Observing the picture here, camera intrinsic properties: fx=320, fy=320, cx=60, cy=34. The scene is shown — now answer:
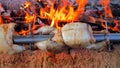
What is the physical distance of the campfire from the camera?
11.0ft

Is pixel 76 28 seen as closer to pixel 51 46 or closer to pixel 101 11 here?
pixel 51 46

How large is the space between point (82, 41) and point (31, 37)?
585mm

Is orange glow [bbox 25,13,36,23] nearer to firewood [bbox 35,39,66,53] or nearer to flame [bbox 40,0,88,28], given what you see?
flame [bbox 40,0,88,28]

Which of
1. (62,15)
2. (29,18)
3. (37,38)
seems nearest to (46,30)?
(37,38)

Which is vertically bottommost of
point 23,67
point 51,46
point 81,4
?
point 23,67

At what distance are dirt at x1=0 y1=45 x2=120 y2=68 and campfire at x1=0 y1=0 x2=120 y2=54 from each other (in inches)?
2.8

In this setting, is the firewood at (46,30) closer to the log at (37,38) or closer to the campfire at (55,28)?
the campfire at (55,28)

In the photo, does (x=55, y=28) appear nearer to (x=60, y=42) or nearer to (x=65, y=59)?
(x=60, y=42)

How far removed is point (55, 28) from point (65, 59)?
23.4 inches

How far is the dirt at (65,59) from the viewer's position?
3.30 m

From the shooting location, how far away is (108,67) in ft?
10.9

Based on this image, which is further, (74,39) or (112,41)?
(112,41)

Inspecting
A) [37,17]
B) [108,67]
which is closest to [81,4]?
[37,17]

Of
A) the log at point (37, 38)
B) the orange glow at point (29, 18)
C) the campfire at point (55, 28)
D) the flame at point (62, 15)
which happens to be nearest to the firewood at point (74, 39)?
the campfire at point (55, 28)
